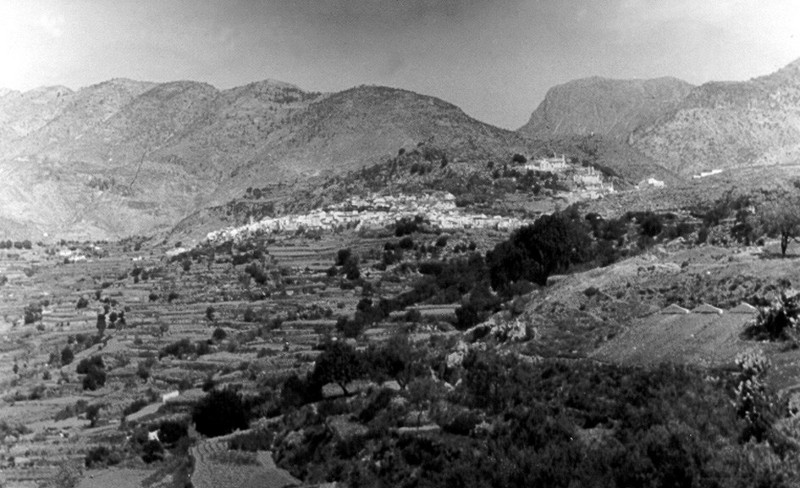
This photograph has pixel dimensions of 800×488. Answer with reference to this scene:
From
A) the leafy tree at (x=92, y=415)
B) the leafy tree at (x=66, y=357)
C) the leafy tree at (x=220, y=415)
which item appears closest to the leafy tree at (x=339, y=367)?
the leafy tree at (x=220, y=415)

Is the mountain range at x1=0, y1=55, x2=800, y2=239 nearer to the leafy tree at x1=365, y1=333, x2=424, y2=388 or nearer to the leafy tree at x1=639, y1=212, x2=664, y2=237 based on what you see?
the leafy tree at x1=639, y1=212, x2=664, y2=237

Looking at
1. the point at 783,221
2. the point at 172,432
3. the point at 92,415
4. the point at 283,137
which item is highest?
the point at 283,137

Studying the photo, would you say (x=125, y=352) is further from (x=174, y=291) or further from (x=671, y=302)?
(x=671, y=302)

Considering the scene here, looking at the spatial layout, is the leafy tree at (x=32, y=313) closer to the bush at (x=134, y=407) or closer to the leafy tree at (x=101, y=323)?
the leafy tree at (x=101, y=323)

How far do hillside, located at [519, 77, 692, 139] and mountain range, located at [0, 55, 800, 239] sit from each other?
0.31m

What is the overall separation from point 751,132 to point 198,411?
270ft

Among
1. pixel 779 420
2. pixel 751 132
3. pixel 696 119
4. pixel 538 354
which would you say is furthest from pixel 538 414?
pixel 696 119

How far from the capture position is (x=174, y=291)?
55531mm

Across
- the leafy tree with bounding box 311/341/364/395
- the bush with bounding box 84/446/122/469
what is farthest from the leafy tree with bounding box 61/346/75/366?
the leafy tree with bounding box 311/341/364/395

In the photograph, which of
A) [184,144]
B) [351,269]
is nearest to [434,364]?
[351,269]

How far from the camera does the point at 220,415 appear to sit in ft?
87.8

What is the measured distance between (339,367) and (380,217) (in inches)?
1499

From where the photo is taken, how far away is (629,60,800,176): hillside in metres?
94.0

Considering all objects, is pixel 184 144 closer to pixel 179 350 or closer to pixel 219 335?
pixel 219 335
